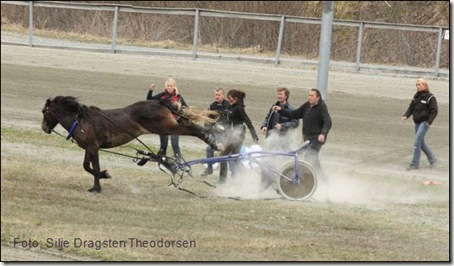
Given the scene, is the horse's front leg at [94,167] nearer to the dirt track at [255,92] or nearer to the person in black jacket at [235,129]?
the person in black jacket at [235,129]

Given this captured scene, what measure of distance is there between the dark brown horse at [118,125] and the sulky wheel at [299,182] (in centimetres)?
128

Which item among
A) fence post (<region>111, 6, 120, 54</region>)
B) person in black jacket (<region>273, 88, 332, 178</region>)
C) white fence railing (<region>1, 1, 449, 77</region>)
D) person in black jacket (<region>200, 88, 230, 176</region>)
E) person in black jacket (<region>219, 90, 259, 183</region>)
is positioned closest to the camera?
person in black jacket (<region>273, 88, 332, 178</region>)

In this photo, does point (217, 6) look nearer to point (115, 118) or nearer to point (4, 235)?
point (115, 118)

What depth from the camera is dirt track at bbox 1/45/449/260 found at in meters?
20.0

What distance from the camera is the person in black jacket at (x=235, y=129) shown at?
1557 centimetres

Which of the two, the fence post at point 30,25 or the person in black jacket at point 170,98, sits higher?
the fence post at point 30,25

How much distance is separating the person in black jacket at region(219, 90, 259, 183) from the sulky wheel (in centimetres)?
114

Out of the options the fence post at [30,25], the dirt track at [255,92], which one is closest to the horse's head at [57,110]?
the dirt track at [255,92]

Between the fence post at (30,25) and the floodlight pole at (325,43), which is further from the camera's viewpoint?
the fence post at (30,25)

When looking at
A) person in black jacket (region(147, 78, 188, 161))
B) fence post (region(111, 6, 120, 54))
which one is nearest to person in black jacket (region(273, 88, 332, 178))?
person in black jacket (region(147, 78, 188, 161))

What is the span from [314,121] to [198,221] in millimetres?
3338

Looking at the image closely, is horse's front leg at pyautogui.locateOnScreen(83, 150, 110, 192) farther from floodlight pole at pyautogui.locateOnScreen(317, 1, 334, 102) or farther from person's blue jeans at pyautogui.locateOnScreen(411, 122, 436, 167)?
person's blue jeans at pyautogui.locateOnScreen(411, 122, 436, 167)

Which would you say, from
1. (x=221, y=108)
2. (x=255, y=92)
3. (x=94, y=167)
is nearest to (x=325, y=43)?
(x=221, y=108)

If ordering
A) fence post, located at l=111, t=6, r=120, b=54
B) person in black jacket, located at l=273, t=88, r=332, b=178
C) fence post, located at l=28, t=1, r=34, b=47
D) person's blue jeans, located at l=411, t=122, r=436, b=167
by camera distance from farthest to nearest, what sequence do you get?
fence post, located at l=28, t=1, r=34, b=47 → fence post, located at l=111, t=6, r=120, b=54 → person's blue jeans, located at l=411, t=122, r=436, b=167 → person in black jacket, located at l=273, t=88, r=332, b=178
